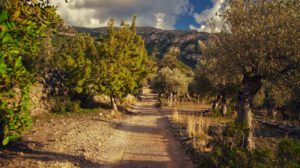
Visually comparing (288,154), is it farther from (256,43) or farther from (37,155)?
(37,155)

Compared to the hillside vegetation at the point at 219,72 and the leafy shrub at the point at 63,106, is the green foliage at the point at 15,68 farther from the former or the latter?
the leafy shrub at the point at 63,106

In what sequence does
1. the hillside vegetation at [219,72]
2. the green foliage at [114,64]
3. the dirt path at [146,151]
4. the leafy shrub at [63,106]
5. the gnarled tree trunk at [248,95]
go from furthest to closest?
the green foliage at [114,64] < the leafy shrub at [63,106] < the gnarled tree trunk at [248,95] < the dirt path at [146,151] < the hillside vegetation at [219,72]

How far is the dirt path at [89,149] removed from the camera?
21.5 feet

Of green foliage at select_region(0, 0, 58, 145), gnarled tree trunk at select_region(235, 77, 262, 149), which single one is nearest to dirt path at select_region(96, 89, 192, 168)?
gnarled tree trunk at select_region(235, 77, 262, 149)

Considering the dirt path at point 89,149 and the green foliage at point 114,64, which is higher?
the green foliage at point 114,64

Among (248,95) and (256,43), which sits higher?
(256,43)

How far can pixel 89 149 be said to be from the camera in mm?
8312

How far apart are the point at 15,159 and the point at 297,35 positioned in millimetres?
12115

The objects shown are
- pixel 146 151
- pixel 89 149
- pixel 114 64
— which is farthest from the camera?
pixel 114 64

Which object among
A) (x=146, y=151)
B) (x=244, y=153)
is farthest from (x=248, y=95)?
(x=146, y=151)

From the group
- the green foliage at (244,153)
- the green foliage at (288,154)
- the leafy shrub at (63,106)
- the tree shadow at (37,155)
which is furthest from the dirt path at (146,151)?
the leafy shrub at (63,106)

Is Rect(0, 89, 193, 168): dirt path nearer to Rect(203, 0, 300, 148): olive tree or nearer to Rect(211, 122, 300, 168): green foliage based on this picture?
Rect(211, 122, 300, 168): green foliage

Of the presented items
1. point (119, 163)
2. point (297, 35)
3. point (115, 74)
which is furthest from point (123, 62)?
point (297, 35)

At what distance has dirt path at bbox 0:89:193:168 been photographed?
21.5 ft
